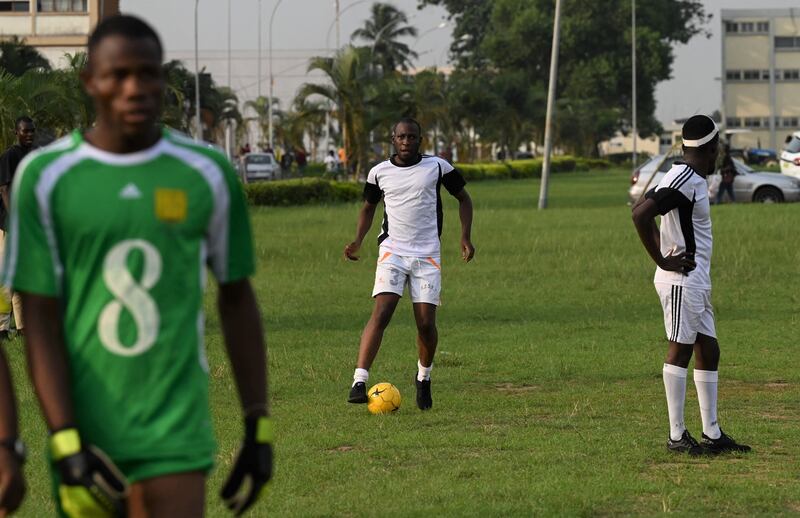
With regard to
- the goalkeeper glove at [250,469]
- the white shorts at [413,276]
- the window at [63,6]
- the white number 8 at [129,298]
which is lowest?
the goalkeeper glove at [250,469]

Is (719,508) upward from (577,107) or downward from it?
downward

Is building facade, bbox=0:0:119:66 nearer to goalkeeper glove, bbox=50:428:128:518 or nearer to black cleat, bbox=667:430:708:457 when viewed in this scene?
black cleat, bbox=667:430:708:457

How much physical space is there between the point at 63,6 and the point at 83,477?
6934cm

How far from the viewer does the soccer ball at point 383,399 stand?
10.3 m

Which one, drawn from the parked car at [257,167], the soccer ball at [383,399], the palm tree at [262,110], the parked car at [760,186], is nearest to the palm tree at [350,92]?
the parked car at [257,167]

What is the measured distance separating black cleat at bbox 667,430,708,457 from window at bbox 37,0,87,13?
6465cm

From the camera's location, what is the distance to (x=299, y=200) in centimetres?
4322

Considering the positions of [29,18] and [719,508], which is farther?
[29,18]

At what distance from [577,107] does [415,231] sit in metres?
87.0

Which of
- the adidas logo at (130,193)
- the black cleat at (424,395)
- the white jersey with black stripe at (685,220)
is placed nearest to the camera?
the adidas logo at (130,193)

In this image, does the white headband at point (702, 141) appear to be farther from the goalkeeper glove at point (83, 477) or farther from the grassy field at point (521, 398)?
the goalkeeper glove at point (83, 477)

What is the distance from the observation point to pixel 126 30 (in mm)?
3871

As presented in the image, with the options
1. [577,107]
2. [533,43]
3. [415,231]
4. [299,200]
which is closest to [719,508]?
[415,231]

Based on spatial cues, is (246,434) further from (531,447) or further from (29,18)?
(29,18)
